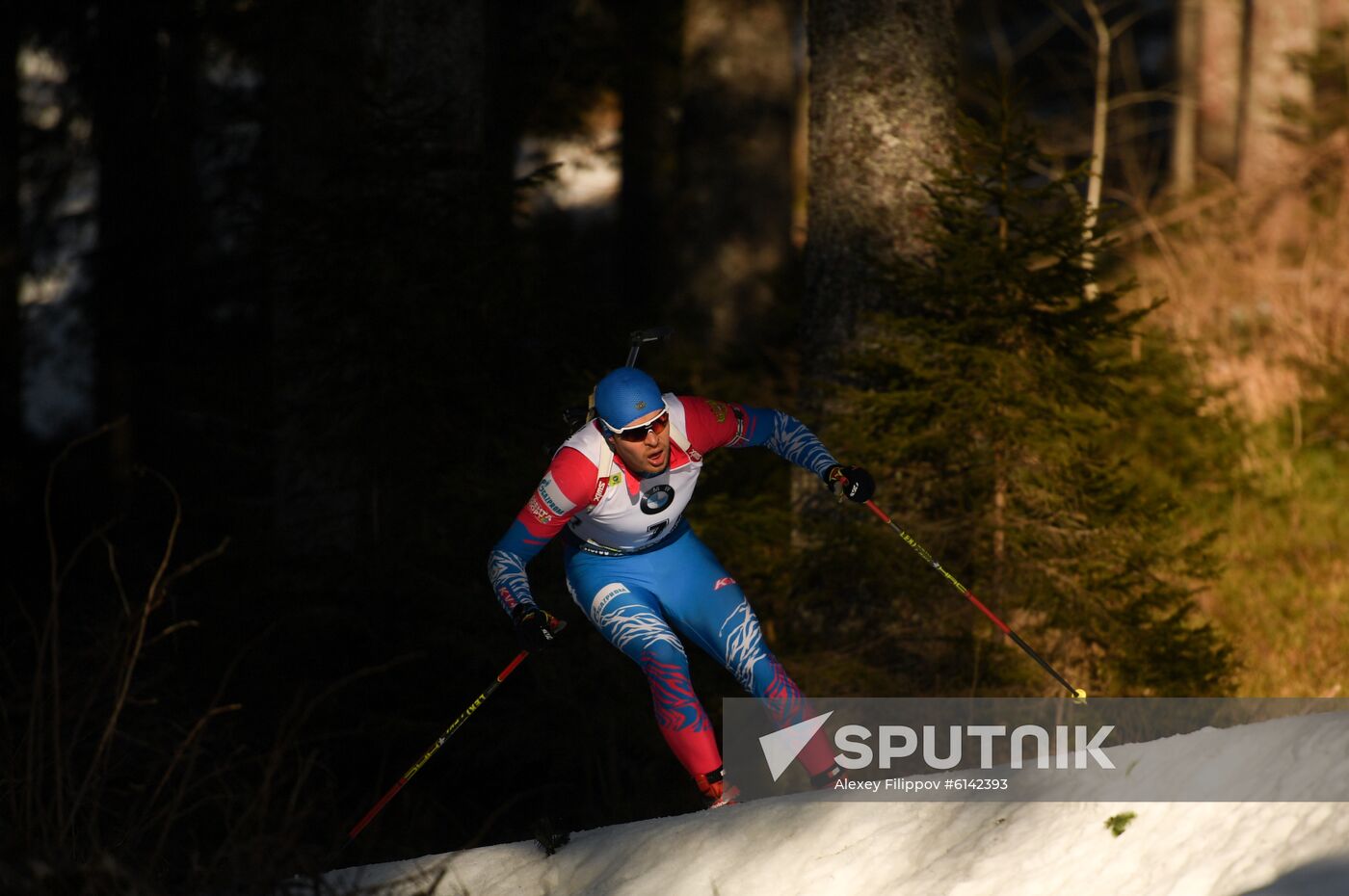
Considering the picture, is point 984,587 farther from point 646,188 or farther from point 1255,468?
point 646,188

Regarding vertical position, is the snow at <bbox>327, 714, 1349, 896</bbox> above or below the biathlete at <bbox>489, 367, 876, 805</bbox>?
below

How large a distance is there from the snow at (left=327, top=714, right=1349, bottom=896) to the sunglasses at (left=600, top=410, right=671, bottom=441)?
58.2 inches

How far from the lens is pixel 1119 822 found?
4.47 metres

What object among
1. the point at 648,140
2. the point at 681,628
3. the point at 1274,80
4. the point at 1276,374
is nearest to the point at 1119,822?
the point at 681,628

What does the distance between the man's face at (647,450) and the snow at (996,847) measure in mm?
1392

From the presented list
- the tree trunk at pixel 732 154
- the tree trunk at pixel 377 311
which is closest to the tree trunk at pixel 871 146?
the tree trunk at pixel 377 311

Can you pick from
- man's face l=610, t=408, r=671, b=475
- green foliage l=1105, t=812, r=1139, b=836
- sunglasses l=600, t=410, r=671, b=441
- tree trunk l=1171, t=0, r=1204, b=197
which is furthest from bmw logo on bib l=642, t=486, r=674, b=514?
tree trunk l=1171, t=0, r=1204, b=197

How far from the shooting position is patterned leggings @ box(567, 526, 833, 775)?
6012mm

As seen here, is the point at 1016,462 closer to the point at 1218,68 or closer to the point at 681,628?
the point at 681,628

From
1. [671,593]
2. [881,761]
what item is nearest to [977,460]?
[881,761]

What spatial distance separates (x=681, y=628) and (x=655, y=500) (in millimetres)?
661

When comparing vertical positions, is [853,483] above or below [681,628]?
above

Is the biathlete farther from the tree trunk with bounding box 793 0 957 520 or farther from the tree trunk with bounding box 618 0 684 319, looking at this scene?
the tree trunk with bounding box 618 0 684 319

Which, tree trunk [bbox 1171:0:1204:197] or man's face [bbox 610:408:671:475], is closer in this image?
man's face [bbox 610:408:671:475]
